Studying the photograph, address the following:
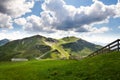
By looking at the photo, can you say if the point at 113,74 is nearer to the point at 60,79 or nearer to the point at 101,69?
the point at 101,69

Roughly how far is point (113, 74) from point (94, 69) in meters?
3.95

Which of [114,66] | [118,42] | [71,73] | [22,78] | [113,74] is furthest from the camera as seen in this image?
[118,42]

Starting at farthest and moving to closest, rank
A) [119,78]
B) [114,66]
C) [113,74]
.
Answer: [114,66] < [113,74] < [119,78]

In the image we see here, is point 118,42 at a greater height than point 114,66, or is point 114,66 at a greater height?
point 118,42

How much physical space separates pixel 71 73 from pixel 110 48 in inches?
561

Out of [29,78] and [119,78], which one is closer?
[119,78]

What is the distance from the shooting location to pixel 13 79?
3027 centimetres

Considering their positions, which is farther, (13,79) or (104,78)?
(13,79)

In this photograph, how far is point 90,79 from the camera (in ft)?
78.4

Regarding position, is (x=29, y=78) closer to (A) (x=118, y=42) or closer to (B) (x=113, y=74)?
(B) (x=113, y=74)

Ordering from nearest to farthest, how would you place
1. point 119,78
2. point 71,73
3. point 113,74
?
point 119,78, point 113,74, point 71,73

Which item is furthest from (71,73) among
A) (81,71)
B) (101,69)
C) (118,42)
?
(118,42)

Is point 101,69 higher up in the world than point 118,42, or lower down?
lower down

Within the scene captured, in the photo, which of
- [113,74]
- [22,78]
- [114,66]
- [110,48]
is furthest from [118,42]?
[22,78]
